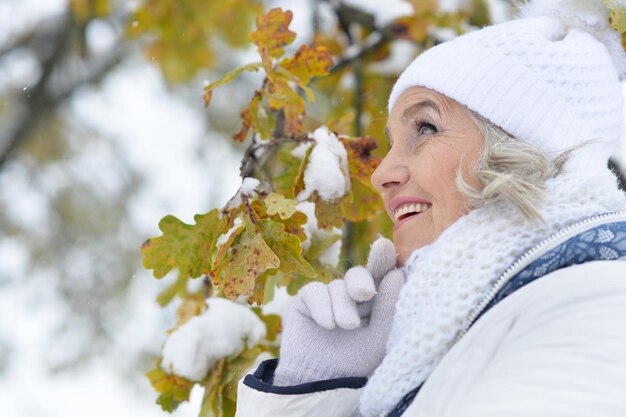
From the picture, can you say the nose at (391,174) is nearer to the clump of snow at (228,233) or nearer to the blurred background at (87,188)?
the clump of snow at (228,233)

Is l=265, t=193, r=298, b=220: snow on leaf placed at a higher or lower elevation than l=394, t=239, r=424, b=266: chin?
higher

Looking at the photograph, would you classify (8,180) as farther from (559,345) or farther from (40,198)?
(559,345)

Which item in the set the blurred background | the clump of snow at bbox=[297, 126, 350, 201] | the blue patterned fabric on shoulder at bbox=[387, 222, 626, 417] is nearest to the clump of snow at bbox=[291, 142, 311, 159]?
the clump of snow at bbox=[297, 126, 350, 201]

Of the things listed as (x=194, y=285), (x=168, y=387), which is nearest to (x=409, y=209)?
(x=168, y=387)

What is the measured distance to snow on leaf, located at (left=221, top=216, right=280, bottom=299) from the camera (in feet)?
4.59

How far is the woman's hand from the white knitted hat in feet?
1.10

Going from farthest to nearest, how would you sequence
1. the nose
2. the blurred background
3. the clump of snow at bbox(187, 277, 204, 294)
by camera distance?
the blurred background → the clump of snow at bbox(187, 277, 204, 294) → the nose

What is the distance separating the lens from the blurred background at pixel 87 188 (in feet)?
12.7

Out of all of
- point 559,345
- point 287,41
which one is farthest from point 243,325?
point 559,345

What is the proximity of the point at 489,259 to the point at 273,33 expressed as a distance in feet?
2.64

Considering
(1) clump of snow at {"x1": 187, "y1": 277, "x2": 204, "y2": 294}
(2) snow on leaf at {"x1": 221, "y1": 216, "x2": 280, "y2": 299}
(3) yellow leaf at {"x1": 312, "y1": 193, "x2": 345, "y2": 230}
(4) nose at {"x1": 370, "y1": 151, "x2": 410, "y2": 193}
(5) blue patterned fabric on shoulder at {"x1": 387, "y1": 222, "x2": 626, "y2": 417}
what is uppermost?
(4) nose at {"x1": 370, "y1": 151, "x2": 410, "y2": 193}

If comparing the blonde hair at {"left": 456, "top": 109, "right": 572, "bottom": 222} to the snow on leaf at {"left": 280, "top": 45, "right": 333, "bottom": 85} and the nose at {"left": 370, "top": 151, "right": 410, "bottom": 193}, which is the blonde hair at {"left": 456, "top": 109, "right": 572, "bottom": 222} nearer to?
the nose at {"left": 370, "top": 151, "right": 410, "bottom": 193}

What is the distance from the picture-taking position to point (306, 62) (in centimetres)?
173

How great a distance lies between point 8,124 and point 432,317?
3217 mm
